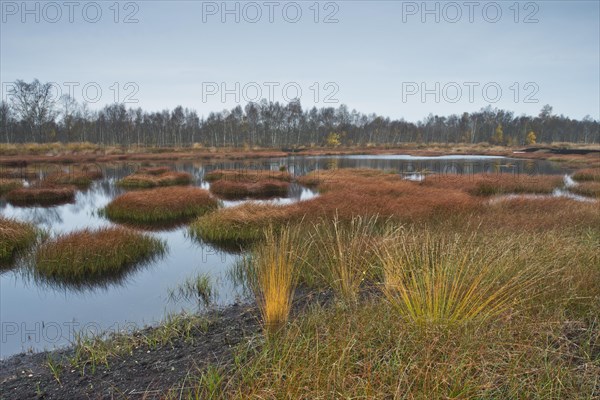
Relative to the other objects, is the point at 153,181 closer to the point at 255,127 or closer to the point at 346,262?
the point at 346,262

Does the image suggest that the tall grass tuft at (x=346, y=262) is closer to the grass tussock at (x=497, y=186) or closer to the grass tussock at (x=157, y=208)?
the grass tussock at (x=157, y=208)

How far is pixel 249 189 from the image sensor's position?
21688mm

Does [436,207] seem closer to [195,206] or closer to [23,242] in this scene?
[195,206]

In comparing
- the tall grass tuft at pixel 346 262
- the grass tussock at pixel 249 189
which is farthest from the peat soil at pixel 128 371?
the grass tussock at pixel 249 189

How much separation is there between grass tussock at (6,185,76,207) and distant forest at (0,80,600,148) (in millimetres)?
56909

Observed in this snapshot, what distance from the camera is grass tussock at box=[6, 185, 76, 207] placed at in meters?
19.0

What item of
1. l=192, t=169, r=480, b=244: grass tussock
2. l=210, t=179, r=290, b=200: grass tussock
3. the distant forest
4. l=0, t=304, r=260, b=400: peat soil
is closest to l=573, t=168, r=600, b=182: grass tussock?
l=192, t=169, r=480, b=244: grass tussock

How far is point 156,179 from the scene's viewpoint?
971 inches

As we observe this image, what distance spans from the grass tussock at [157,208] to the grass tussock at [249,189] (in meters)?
4.56

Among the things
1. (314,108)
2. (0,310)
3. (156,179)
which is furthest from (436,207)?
(314,108)

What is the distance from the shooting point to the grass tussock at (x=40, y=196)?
19.0 meters

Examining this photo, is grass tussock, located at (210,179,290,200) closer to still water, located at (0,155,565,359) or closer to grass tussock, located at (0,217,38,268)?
still water, located at (0,155,565,359)

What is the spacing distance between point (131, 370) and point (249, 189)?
1768 centimetres

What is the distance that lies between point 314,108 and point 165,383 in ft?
362
